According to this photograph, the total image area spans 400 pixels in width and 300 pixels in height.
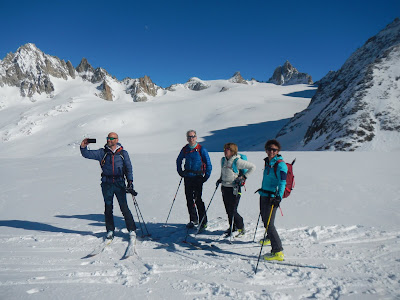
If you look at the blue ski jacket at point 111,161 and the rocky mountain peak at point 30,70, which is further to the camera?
the rocky mountain peak at point 30,70

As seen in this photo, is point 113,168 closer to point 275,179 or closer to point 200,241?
point 200,241

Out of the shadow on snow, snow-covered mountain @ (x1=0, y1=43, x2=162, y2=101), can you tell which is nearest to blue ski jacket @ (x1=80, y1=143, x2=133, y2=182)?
the shadow on snow

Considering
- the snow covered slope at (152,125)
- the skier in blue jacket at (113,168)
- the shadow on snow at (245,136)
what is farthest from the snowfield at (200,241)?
the snow covered slope at (152,125)

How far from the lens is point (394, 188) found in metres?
9.02

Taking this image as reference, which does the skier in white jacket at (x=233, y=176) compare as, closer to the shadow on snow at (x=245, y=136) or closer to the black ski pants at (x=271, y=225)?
the black ski pants at (x=271, y=225)

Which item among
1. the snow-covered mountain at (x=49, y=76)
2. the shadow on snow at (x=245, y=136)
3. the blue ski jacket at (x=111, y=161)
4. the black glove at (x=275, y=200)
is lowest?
the black glove at (x=275, y=200)

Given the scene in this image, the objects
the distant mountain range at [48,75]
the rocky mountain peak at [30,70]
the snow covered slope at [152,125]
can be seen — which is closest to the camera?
the snow covered slope at [152,125]

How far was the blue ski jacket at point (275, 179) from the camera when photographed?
4375 mm

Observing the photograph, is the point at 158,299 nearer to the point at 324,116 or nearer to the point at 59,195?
the point at 59,195

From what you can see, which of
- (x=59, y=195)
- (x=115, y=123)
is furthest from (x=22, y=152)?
(x=59, y=195)

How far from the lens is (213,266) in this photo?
171 inches

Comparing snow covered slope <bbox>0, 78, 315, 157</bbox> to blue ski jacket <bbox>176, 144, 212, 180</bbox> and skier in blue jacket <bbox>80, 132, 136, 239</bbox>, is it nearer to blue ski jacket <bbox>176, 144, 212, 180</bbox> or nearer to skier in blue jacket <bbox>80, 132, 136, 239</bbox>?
blue ski jacket <bbox>176, 144, 212, 180</bbox>

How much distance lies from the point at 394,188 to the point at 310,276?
24.1 ft

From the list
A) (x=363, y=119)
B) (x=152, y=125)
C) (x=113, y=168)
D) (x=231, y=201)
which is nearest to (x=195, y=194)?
(x=231, y=201)
